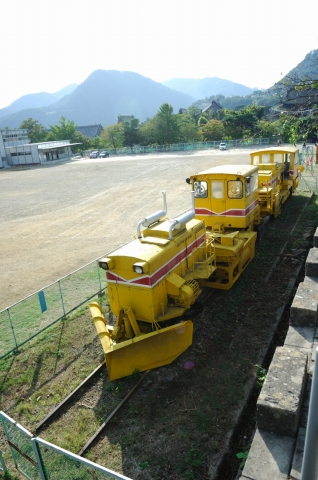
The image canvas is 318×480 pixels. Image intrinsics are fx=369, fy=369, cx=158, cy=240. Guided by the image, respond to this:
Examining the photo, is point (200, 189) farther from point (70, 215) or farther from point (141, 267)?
point (70, 215)

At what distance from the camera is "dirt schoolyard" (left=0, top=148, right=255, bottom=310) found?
15828mm

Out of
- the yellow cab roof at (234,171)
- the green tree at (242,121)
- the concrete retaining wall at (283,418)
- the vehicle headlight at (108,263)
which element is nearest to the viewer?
the concrete retaining wall at (283,418)

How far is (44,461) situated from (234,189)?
943 cm

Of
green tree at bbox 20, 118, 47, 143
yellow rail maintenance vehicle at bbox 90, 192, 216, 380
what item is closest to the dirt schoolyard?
yellow rail maintenance vehicle at bbox 90, 192, 216, 380

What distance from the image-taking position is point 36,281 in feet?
47.5

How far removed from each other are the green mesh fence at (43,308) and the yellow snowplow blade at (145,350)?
306 centimetres

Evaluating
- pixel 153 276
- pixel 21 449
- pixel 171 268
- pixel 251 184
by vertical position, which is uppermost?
pixel 251 184

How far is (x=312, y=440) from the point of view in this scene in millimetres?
2990

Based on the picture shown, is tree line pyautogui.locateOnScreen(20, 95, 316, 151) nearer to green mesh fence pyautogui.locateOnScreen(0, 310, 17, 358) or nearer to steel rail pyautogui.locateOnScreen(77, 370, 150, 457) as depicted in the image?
green mesh fence pyautogui.locateOnScreen(0, 310, 17, 358)

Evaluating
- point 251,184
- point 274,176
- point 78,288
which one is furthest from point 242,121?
point 78,288

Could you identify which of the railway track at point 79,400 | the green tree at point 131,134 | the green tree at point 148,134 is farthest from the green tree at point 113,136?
the railway track at point 79,400

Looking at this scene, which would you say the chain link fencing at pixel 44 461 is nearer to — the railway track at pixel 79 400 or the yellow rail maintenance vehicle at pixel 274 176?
the railway track at pixel 79 400

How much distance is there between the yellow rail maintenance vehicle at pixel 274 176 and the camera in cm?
1709

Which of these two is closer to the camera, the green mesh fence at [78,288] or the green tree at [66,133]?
the green mesh fence at [78,288]
